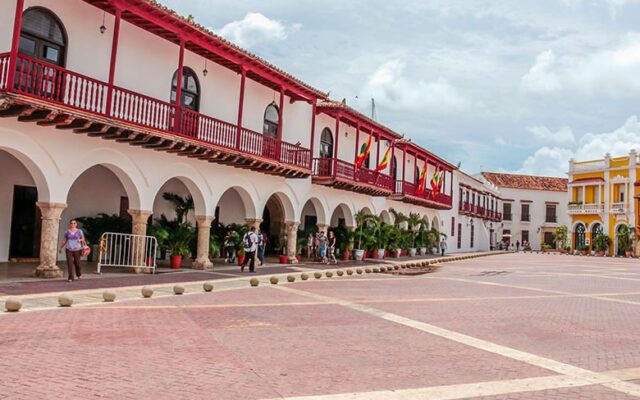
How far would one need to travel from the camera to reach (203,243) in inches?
731

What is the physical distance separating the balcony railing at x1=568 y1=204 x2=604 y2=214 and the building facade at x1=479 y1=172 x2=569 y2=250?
1034 cm

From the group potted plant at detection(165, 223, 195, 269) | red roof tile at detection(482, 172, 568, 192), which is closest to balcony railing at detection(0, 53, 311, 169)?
potted plant at detection(165, 223, 195, 269)

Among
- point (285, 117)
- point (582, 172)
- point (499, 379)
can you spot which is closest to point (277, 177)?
point (285, 117)

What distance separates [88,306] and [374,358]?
571 cm

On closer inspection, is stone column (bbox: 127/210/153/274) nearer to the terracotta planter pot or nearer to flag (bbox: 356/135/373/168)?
the terracotta planter pot

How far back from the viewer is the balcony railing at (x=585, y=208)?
5641 centimetres

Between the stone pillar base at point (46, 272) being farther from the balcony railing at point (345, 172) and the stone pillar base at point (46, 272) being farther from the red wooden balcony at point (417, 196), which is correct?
the red wooden balcony at point (417, 196)

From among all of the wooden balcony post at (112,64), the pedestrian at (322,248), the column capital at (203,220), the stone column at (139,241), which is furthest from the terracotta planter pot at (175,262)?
the pedestrian at (322,248)

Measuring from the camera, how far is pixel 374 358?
712 cm

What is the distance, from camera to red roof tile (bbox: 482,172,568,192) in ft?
228

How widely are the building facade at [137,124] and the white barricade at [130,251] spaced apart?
0.39m

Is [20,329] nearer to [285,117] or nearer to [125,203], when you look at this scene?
[125,203]

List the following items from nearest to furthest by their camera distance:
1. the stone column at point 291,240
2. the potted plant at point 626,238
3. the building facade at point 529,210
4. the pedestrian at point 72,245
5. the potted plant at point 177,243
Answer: the pedestrian at point 72,245
the potted plant at point 177,243
the stone column at point 291,240
the potted plant at point 626,238
the building facade at point 529,210

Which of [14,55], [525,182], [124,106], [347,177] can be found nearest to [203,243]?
[124,106]
